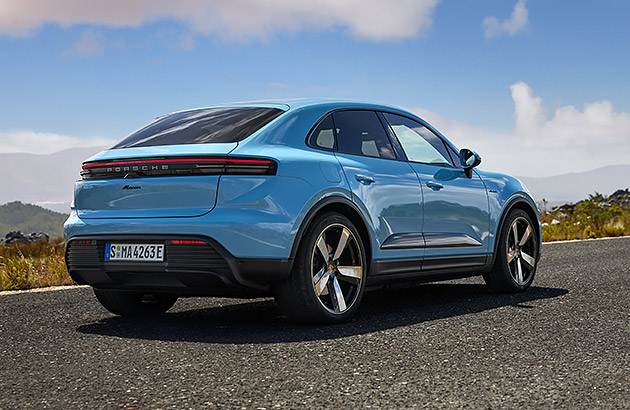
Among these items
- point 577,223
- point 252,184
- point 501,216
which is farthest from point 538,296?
point 577,223

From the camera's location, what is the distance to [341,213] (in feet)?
18.8

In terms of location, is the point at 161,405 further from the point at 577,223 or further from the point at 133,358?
the point at 577,223

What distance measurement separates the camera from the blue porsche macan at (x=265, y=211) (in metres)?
5.06

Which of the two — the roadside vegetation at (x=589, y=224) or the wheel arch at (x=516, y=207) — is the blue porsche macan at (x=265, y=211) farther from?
the roadside vegetation at (x=589, y=224)

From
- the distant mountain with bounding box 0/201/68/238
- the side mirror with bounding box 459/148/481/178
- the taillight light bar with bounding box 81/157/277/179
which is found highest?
the side mirror with bounding box 459/148/481/178

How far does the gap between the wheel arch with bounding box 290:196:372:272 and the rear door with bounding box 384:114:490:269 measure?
0.80m

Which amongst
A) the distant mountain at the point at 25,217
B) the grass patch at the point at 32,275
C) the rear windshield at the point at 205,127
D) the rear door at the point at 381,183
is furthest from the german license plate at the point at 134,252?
the distant mountain at the point at 25,217

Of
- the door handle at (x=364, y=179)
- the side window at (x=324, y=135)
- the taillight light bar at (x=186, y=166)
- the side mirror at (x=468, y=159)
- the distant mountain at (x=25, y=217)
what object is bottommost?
the distant mountain at (x=25, y=217)

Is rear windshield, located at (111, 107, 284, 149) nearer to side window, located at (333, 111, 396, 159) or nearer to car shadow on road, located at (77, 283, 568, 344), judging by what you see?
side window, located at (333, 111, 396, 159)

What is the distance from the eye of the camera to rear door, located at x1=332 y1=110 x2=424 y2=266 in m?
5.86

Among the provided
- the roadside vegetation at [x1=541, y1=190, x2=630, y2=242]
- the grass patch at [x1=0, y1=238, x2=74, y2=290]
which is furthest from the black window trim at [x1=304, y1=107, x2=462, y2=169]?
the roadside vegetation at [x1=541, y1=190, x2=630, y2=242]

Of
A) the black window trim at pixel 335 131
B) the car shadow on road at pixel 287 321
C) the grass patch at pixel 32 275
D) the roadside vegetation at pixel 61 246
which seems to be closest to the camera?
the car shadow on road at pixel 287 321

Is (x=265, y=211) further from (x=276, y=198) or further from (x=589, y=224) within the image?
(x=589, y=224)

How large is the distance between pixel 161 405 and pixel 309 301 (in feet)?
6.18
